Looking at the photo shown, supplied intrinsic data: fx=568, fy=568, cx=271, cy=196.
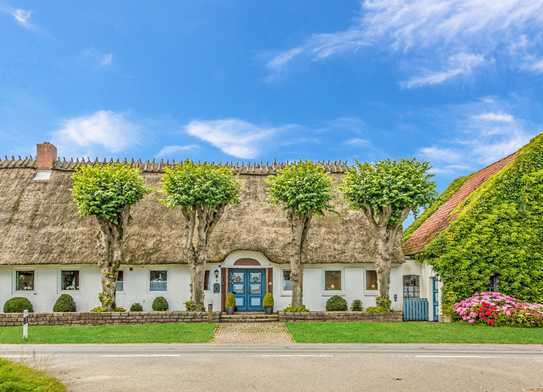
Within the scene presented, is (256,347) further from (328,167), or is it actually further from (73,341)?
(328,167)

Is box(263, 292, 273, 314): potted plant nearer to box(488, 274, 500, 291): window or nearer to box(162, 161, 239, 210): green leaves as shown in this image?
box(162, 161, 239, 210): green leaves

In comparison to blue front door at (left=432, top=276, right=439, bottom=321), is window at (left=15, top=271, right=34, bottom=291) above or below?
above

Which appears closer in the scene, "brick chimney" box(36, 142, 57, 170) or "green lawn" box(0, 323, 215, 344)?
"green lawn" box(0, 323, 215, 344)

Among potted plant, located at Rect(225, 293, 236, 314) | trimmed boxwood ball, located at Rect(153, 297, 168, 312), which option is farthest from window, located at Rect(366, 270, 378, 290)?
trimmed boxwood ball, located at Rect(153, 297, 168, 312)

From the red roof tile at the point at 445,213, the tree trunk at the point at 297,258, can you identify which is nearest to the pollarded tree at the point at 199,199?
the tree trunk at the point at 297,258

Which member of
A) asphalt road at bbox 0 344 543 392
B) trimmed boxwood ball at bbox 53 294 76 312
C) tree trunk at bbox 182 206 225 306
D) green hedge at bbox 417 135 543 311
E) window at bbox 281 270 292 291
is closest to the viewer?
asphalt road at bbox 0 344 543 392

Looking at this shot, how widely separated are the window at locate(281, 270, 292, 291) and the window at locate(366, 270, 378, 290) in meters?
4.10

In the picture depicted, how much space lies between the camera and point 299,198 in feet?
86.0

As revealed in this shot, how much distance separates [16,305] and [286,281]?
13.6m

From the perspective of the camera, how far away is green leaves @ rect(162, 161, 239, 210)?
2633cm

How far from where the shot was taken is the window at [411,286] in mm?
29922

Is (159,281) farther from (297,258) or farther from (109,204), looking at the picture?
(297,258)

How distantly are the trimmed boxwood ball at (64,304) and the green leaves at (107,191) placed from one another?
15.8 ft

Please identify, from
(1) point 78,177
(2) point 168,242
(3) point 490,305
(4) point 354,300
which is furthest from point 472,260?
(1) point 78,177
